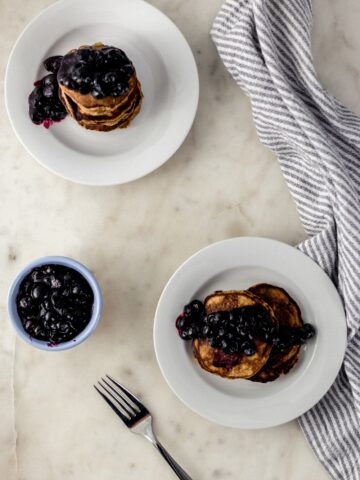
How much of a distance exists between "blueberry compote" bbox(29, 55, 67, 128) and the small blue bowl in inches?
12.7

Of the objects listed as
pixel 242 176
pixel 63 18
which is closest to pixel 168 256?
pixel 242 176

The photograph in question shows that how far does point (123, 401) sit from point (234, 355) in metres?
0.33

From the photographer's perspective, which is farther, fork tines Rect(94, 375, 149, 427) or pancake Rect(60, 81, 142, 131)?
fork tines Rect(94, 375, 149, 427)

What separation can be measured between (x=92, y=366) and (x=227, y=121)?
68cm

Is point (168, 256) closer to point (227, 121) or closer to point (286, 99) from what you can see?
point (227, 121)

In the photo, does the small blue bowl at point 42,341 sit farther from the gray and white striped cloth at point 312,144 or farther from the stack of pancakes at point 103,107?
the gray and white striped cloth at point 312,144

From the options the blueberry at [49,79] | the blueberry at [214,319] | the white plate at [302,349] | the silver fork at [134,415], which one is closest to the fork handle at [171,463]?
the silver fork at [134,415]

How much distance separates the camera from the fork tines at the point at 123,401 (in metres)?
1.54

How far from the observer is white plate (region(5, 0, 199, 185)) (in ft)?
4.83

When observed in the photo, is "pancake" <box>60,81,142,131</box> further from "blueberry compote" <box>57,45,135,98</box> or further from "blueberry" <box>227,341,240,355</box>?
"blueberry" <box>227,341,240,355</box>

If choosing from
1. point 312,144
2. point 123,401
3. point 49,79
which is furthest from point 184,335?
point 49,79

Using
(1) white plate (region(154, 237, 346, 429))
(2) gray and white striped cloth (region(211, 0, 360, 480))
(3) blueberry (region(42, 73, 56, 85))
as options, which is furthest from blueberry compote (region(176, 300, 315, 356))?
(3) blueberry (region(42, 73, 56, 85))

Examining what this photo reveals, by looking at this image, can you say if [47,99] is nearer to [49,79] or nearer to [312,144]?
[49,79]

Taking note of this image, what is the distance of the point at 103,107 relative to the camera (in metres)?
1.38
